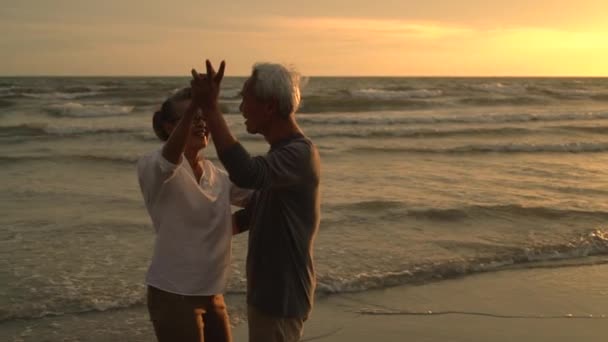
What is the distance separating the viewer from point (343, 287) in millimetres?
6055

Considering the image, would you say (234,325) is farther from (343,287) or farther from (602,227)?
(602,227)

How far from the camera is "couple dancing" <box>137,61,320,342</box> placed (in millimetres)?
2361

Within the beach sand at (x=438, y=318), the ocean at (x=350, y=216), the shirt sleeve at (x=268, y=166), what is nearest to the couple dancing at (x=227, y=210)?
the shirt sleeve at (x=268, y=166)

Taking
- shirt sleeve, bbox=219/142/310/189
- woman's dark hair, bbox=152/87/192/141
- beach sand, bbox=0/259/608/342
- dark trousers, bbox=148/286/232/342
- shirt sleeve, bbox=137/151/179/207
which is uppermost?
woman's dark hair, bbox=152/87/192/141

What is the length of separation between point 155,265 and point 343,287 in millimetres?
Result: 3487

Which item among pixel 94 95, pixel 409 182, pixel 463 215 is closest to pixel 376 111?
pixel 94 95

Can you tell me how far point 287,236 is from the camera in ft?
8.27

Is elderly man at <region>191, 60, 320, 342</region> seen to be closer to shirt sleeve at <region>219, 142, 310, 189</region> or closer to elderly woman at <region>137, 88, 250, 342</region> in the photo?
shirt sleeve at <region>219, 142, 310, 189</region>

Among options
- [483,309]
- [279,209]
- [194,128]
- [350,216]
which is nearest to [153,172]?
[194,128]

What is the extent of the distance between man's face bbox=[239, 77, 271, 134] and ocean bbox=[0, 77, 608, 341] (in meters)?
2.95

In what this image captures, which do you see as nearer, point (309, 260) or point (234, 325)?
point (309, 260)

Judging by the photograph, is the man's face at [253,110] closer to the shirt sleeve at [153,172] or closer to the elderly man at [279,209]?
the elderly man at [279,209]

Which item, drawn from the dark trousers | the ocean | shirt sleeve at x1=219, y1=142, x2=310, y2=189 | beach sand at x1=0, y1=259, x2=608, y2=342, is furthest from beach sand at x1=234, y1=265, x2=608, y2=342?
shirt sleeve at x1=219, y1=142, x2=310, y2=189

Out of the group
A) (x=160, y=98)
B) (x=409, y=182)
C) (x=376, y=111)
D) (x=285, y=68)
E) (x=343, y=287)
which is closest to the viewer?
(x=285, y=68)
